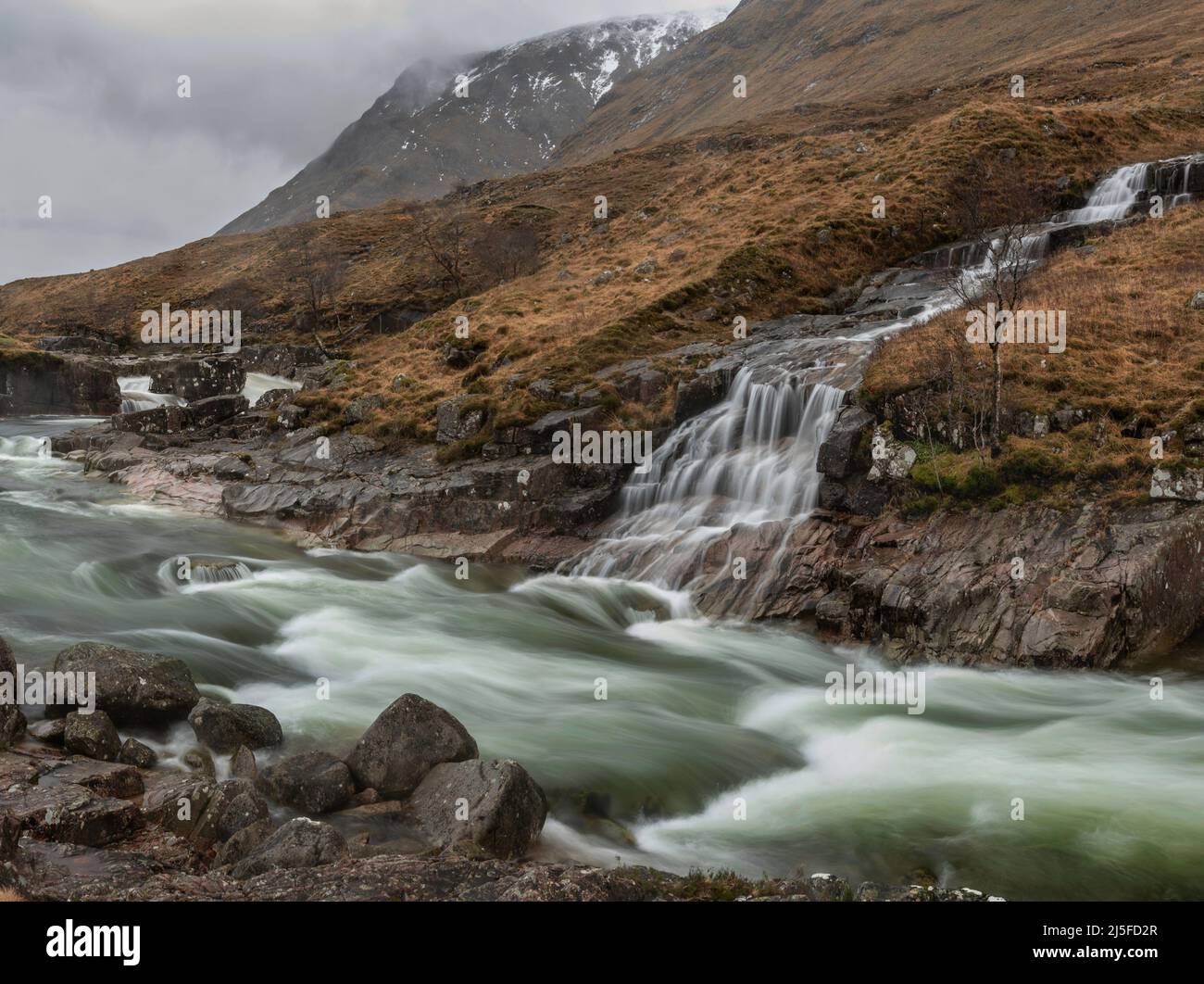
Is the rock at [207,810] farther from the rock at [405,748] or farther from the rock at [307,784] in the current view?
the rock at [405,748]

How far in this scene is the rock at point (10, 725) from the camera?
11.0m

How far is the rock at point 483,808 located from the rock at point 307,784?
0.86 metres

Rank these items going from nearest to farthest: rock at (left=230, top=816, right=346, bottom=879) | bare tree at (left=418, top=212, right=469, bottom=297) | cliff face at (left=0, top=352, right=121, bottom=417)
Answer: rock at (left=230, top=816, right=346, bottom=879) → cliff face at (left=0, top=352, right=121, bottom=417) → bare tree at (left=418, top=212, right=469, bottom=297)

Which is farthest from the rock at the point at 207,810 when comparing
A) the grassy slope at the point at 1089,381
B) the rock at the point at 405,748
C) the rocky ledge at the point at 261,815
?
the grassy slope at the point at 1089,381

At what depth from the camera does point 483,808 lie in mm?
9969

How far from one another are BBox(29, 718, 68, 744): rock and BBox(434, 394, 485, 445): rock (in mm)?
17021

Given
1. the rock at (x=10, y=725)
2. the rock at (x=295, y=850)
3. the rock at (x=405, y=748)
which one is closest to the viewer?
the rock at (x=295, y=850)

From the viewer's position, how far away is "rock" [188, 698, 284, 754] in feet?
39.3

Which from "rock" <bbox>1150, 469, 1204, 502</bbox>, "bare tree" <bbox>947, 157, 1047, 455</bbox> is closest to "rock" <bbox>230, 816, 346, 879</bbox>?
"rock" <bbox>1150, 469, 1204, 502</bbox>

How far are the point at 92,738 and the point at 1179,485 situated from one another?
1818 centimetres

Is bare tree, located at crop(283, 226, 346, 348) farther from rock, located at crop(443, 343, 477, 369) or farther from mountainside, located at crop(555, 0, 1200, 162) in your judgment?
mountainside, located at crop(555, 0, 1200, 162)

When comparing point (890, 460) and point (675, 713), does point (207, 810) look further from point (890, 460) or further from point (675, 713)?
point (890, 460)

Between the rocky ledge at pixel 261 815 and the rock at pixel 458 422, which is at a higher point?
the rock at pixel 458 422

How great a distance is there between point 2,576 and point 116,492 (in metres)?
11.1
